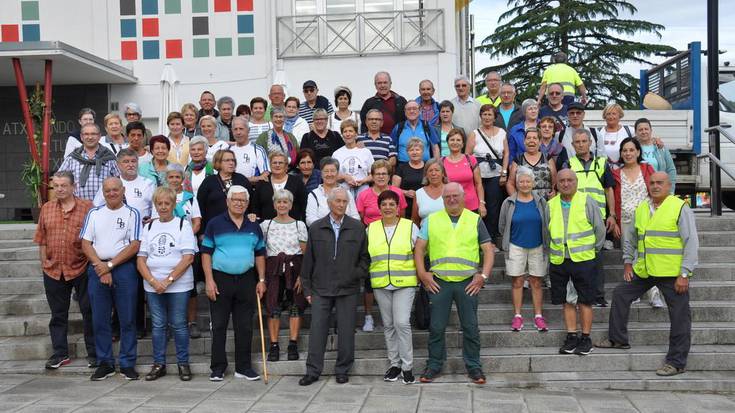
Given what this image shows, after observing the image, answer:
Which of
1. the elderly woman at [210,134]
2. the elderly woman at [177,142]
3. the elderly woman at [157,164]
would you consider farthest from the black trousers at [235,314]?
→ the elderly woman at [177,142]

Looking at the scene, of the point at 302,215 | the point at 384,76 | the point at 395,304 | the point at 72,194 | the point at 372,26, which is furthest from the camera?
the point at 372,26

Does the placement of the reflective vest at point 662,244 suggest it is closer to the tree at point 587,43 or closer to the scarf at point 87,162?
the scarf at point 87,162

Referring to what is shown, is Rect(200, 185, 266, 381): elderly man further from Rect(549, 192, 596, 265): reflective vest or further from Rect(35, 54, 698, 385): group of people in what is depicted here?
Rect(549, 192, 596, 265): reflective vest

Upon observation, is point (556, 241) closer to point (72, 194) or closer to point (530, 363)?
point (530, 363)

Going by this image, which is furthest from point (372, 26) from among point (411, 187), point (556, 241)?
point (556, 241)

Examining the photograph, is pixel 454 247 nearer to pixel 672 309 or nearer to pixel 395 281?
pixel 395 281

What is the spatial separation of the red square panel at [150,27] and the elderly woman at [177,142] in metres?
7.62

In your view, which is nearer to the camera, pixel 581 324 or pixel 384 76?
pixel 581 324

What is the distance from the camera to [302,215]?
7473 millimetres

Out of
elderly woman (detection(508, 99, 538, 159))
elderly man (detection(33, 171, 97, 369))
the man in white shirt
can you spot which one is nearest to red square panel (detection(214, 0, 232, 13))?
the man in white shirt

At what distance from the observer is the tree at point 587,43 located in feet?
105

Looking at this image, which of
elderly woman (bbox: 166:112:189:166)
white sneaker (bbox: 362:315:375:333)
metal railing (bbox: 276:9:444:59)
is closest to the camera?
white sneaker (bbox: 362:315:375:333)

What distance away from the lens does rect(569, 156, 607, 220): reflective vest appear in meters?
7.49

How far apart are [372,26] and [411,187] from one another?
830 centimetres
